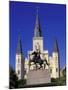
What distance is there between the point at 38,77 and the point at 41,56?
0.57 ft

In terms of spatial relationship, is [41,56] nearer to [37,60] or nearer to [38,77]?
[37,60]

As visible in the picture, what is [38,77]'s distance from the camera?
1765mm

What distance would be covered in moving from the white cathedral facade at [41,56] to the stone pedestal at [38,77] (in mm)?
29

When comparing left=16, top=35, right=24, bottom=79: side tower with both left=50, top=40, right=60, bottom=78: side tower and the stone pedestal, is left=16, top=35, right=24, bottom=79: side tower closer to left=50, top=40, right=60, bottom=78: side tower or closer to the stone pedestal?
the stone pedestal

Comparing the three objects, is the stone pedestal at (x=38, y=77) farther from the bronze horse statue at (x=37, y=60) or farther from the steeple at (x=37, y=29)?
the steeple at (x=37, y=29)

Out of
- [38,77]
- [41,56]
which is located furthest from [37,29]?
[38,77]

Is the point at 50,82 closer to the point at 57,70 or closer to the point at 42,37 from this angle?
the point at 57,70

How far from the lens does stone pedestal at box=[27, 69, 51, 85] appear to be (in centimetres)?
175

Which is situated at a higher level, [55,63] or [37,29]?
[37,29]

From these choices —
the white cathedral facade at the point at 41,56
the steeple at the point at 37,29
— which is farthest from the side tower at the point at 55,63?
the steeple at the point at 37,29

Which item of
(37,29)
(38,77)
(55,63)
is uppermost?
(37,29)

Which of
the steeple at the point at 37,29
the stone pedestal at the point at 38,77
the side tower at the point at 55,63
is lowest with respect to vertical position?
the stone pedestal at the point at 38,77

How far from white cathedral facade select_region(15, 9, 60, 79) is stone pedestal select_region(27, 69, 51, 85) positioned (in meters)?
0.03

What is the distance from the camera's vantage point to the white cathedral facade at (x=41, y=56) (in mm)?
1728
